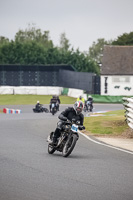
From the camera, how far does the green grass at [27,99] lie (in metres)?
57.6

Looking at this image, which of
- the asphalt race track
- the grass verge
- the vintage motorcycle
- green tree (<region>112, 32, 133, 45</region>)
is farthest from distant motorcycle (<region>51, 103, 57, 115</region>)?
green tree (<region>112, 32, 133, 45</region>)

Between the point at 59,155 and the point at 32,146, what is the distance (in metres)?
2.33

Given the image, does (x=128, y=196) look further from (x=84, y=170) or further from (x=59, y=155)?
(x=59, y=155)

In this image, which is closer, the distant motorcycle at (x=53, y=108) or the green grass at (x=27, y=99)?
the distant motorcycle at (x=53, y=108)

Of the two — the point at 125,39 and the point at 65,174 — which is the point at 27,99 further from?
the point at 65,174

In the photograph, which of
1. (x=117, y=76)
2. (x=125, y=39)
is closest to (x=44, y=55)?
(x=125, y=39)

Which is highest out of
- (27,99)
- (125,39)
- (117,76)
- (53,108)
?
(125,39)

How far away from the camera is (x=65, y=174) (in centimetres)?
1020

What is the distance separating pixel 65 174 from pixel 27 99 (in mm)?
51430

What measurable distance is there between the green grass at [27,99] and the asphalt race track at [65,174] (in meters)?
42.0

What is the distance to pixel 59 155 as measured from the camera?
1384cm

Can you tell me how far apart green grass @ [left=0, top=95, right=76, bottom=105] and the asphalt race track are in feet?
138

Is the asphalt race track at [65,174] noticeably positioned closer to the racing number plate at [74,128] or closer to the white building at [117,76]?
the racing number plate at [74,128]

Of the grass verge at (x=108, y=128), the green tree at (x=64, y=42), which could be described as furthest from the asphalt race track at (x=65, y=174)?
the green tree at (x=64, y=42)
